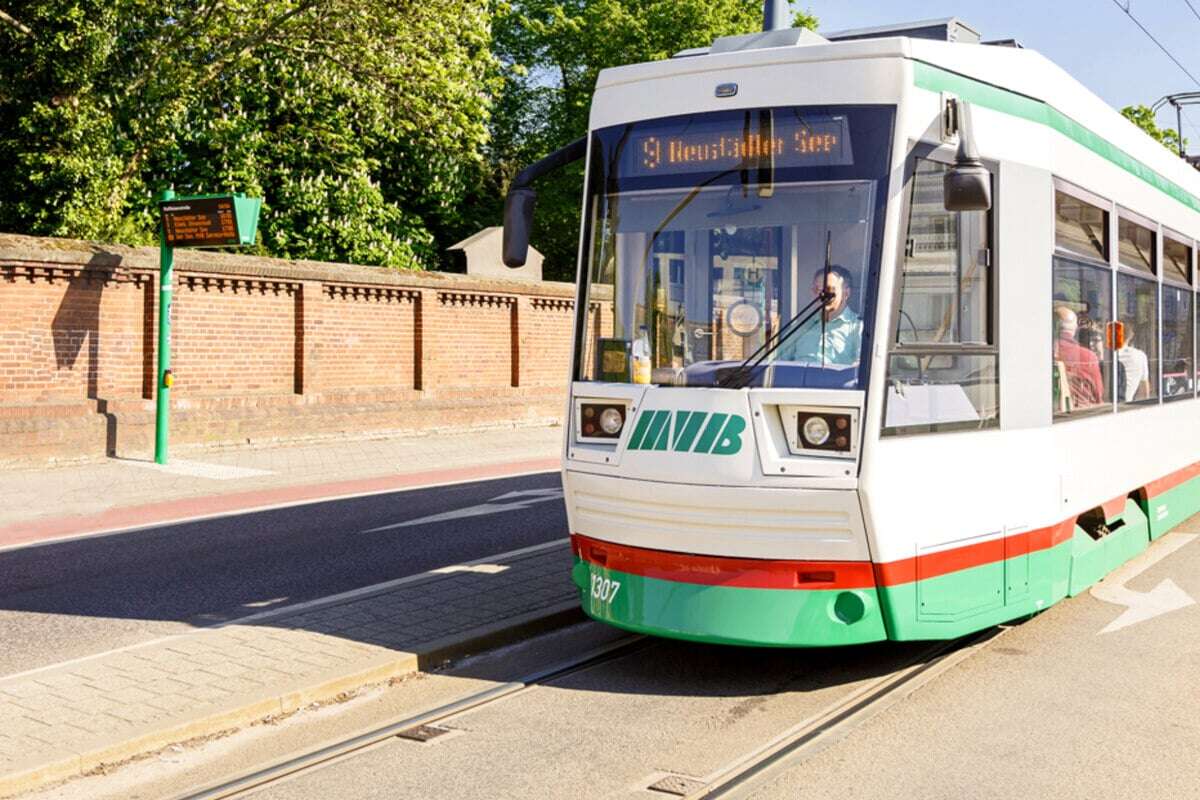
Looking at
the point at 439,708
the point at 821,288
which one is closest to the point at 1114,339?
the point at 821,288

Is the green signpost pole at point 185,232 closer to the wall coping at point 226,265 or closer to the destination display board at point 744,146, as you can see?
the wall coping at point 226,265

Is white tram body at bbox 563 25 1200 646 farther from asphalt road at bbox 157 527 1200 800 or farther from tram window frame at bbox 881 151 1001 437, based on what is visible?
asphalt road at bbox 157 527 1200 800

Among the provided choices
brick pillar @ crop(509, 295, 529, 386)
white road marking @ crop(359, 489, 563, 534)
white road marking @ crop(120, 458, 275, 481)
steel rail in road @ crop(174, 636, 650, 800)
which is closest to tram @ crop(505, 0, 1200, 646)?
steel rail in road @ crop(174, 636, 650, 800)

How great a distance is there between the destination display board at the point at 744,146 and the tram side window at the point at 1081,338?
5.95ft

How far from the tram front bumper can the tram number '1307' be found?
0.78ft

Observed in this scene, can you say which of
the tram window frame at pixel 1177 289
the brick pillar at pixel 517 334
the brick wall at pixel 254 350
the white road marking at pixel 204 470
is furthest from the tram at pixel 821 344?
the brick pillar at pixel 517 334

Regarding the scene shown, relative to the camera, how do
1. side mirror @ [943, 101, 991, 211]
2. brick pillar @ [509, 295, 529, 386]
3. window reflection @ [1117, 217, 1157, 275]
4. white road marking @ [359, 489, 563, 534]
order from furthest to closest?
brick pillar @ [509, 295, 529, 386]
white road marking @ [359, 489, 563, 534]
window reflection @ [1117, 217, 1157, 275]
side mirror @ [943, 101, 991, 211]

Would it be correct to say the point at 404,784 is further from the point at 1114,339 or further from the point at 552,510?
the point at 552,510

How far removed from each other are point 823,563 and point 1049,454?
1.74m

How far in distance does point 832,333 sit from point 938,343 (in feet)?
1.95

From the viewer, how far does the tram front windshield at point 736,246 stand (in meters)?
6.11

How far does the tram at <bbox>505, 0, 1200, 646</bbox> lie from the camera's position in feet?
19.7

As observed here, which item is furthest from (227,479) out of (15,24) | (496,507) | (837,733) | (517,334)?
(837,733)

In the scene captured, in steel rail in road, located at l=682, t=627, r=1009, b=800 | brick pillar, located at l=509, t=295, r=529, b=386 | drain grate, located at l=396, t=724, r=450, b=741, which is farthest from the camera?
brick pillar, located at l=509, t=295, r=529, b=386
